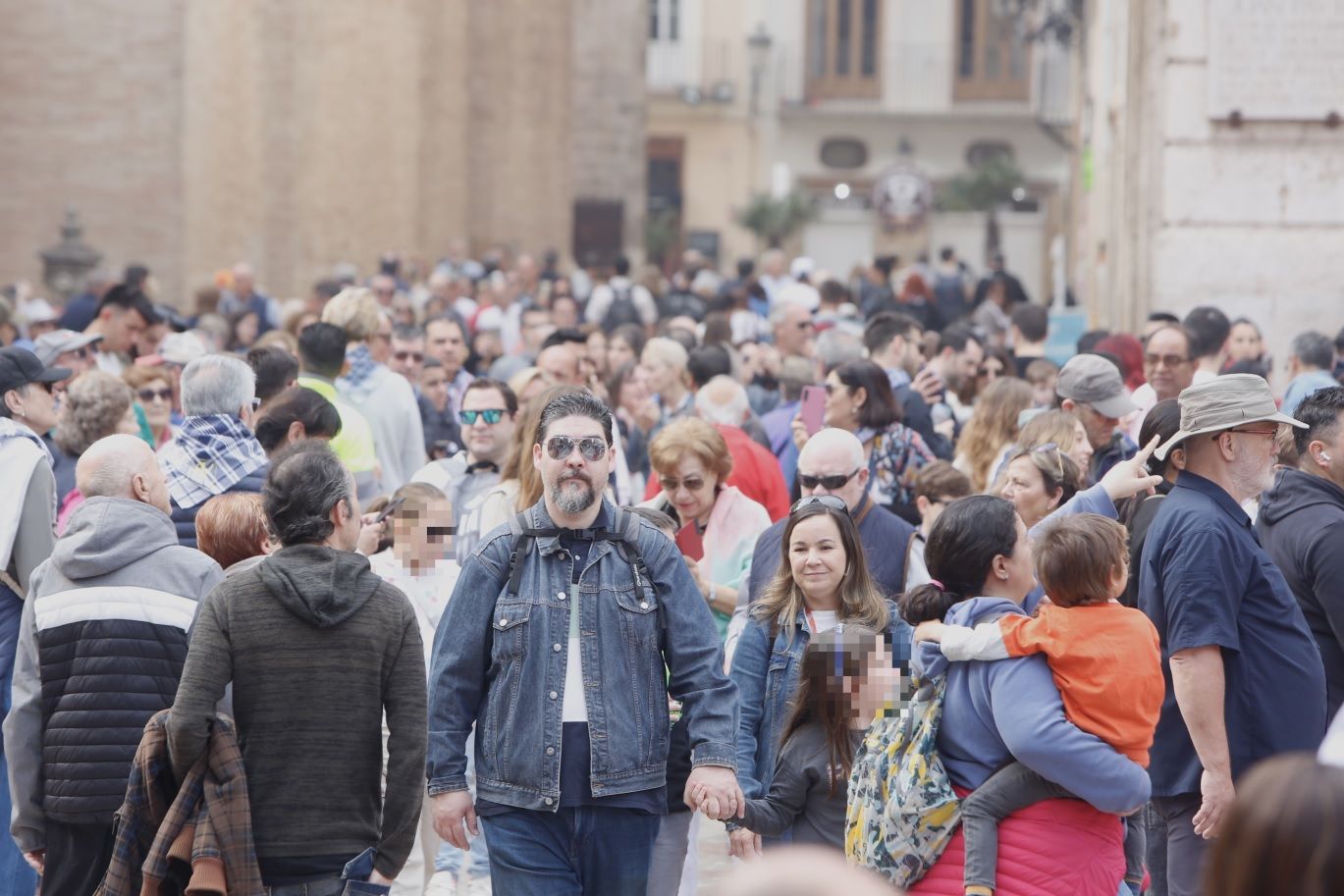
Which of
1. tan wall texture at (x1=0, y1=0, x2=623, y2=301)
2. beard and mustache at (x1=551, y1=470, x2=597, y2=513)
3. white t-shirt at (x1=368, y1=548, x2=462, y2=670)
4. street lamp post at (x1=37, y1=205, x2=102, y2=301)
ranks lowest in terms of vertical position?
white t-shirt at (x1=368, y1=548, x2=462, y2=670)

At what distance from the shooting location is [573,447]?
17.2 feet

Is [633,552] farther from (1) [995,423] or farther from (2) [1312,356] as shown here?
(2) [1312,356]

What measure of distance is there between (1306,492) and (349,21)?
2097 centimetres

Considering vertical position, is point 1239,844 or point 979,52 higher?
point 979,52

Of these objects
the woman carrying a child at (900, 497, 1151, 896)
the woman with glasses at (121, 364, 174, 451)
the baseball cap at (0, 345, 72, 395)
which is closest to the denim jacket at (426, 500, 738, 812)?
the woman carrying a child at (900, 497, 1151, 896)

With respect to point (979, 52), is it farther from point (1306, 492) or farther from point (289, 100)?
point (1306, 492)

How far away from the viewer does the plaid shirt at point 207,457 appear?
6938 mm

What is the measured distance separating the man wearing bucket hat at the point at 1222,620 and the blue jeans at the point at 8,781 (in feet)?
12.5

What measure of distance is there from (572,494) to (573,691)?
1.71ft

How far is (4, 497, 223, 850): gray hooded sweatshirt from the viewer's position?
221 inches

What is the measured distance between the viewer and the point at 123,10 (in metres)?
25.0

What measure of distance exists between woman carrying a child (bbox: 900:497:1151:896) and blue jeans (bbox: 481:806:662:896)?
0.80 meters

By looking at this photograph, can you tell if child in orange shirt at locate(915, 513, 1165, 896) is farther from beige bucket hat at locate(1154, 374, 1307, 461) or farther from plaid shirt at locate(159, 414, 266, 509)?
plaid shirt at locate(159, 414, 266, 509)

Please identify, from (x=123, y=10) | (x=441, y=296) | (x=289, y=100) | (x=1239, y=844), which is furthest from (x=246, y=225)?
(x=1239, y=844)
